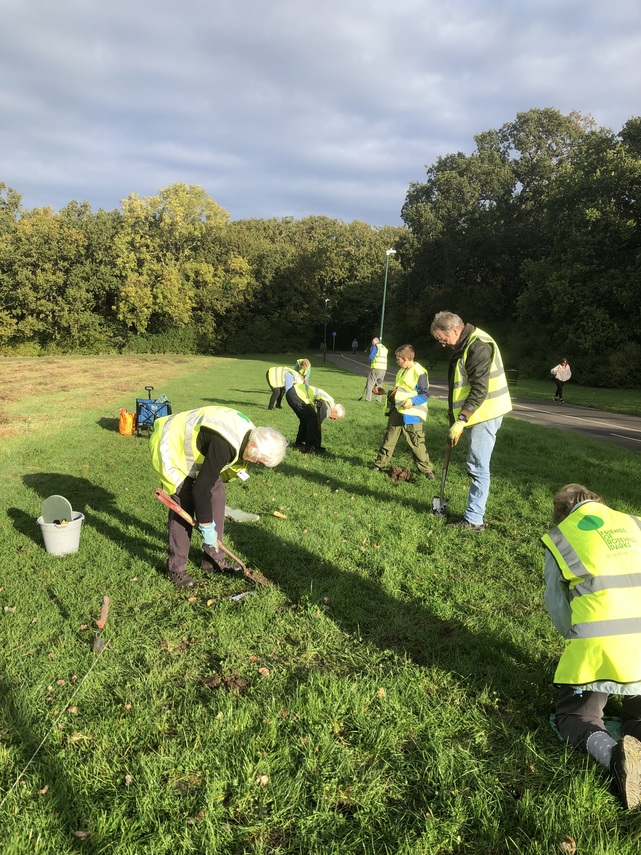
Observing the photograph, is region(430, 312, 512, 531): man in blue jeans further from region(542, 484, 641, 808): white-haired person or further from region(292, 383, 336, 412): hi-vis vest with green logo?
region(292, 383, 336, 412): hi-vis vest with green logo

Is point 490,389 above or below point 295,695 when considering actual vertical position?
above

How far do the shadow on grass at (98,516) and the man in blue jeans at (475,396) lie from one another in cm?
336

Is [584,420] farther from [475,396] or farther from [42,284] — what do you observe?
[42,284]

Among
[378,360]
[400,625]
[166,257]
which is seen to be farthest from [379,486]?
[166,257]

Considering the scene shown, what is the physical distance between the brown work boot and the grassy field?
7 cm

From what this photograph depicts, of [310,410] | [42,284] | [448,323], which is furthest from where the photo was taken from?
[42,284]

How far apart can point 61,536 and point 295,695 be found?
2.91 meters

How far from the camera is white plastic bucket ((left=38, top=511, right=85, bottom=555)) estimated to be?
15.2 ft

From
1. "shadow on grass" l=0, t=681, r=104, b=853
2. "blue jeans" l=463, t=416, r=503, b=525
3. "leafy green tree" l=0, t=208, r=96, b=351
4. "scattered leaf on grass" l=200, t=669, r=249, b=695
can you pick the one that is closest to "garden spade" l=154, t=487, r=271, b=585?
"scattered leaf on grass" l=200, t=669, r=249, b=695

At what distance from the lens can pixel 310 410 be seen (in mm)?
9156

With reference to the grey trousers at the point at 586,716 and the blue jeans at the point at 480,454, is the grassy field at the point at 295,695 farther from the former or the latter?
the blue jeans at the point at 480,454

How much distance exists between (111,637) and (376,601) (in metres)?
2.02

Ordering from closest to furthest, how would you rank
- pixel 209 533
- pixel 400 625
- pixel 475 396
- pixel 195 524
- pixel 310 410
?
pixel 400 625 → pixel 209 533 → pixel 195 524 → pixel 475 396 → pixel 310 410

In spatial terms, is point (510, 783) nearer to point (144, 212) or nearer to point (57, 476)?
point (57, 476)
